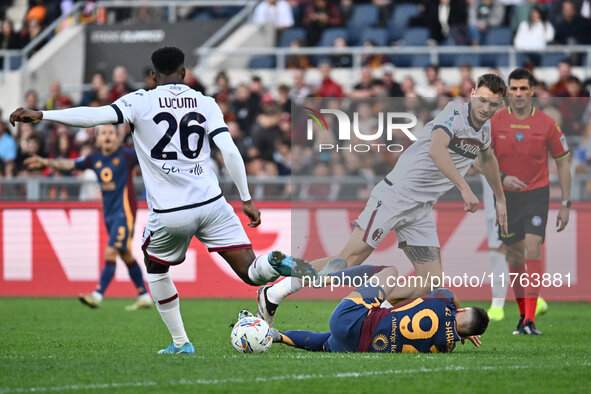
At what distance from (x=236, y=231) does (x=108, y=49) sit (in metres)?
15.3

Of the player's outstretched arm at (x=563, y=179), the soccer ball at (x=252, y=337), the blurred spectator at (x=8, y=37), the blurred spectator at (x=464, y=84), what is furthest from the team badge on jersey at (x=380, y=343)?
the blurred spectator at (x=8, y=37)

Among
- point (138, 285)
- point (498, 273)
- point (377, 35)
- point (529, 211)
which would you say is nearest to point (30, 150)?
point (138, 285)

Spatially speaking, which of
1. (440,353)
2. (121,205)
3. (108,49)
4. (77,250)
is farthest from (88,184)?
(440,353)

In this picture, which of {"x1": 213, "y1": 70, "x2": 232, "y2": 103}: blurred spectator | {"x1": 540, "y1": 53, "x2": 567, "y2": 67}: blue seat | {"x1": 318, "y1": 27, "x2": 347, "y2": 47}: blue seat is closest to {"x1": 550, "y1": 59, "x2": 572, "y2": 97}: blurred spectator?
{"x1": 540, "y1": 53, "x2": 567, "y2": 67}: blue seat

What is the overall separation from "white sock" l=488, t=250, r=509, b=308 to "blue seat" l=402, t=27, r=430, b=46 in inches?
369

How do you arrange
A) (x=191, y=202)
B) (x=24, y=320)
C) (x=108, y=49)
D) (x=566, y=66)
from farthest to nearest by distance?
(x=108, y=49), (x=566, y=66), (x=24, y=320), (x=191, y=202)

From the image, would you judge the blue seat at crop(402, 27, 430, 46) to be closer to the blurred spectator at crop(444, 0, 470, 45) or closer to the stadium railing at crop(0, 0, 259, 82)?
the blurred spectator at crop(444, 0, 470, 45)

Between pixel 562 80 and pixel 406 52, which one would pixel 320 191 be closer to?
pixel 562 80

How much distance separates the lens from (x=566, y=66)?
1678 cm

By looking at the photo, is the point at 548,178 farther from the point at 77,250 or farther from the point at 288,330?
the point at 77,250

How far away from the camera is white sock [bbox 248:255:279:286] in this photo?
24.7 feet

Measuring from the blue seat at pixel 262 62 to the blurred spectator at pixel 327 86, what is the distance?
2.72 metres

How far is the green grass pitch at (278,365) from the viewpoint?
245 inches

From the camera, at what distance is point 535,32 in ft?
60.7
